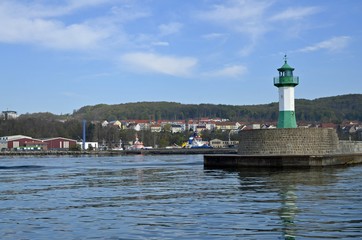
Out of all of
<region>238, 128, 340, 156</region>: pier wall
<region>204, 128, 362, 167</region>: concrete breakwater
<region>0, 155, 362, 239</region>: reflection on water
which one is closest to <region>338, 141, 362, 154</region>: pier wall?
<region>204, 128, 362, 167</region>: concrete breakwater

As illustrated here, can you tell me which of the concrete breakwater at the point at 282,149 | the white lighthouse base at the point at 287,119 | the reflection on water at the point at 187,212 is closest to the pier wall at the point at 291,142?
the concrete breakwater at the point at 282,149

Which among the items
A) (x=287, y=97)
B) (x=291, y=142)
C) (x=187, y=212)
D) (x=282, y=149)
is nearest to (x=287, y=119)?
(x=287, y=97)

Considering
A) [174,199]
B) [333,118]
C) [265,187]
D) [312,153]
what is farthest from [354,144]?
[333,118]

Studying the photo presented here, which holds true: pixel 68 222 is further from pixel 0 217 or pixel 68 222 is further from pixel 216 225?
pixel 216 225

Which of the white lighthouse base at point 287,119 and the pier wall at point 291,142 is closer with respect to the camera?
the pier wall at point 291,142

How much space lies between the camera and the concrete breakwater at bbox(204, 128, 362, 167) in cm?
3681

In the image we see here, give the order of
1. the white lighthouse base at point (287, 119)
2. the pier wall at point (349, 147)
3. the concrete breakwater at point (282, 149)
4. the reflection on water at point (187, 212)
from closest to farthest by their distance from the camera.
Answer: the reflection on water at point (187, 212) → the concrete breakwater at point (282, 149) → the white lighthouse base at point (287, 119) → the pier wall at point (349, 147)

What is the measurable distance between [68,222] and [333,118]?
184 m

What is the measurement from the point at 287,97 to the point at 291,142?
5681 millimetres

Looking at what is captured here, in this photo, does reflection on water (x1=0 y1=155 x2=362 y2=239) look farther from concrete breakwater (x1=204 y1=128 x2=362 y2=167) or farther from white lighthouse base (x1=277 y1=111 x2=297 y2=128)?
white lighthouse base (x1=277 y1=111 x2=297 y2=128)

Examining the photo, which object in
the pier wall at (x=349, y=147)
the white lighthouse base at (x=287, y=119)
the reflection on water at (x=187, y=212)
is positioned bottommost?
the reflection on water at (x=187, y=212)

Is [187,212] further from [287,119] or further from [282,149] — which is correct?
[287,119]

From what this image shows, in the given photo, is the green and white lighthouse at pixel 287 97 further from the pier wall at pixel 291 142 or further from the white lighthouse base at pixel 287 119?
the pier wall at pixel 291 142

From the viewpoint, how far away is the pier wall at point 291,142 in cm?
3916
